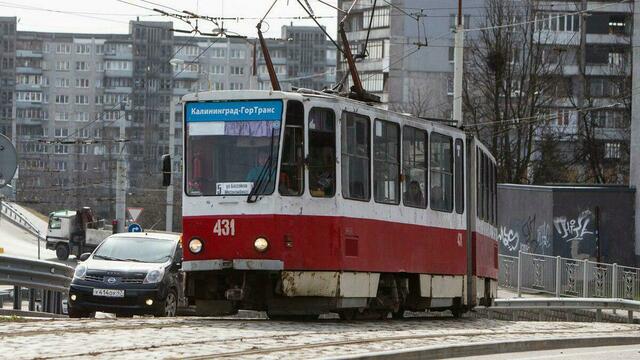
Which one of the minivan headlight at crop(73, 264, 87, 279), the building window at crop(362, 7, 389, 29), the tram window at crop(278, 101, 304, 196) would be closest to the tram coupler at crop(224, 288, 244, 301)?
the tram window at crop(278, 101, 304, 196)

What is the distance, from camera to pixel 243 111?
1780cm

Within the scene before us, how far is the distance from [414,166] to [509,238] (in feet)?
93.8

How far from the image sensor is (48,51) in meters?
189

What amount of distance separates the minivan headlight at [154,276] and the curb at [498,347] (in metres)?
6.93

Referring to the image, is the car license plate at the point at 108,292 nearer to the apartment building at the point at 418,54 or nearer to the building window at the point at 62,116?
the apartment building at the point at 418,54

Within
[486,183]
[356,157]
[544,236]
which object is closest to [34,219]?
[544,236]

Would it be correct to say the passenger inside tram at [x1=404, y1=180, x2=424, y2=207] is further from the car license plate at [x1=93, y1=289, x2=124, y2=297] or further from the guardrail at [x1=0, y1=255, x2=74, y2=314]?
the guardrail at [x1=0, y1=255, x2=74, y2=314]

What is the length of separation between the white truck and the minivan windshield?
47.1 m

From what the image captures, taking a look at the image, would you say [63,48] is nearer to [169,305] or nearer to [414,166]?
[169,305]

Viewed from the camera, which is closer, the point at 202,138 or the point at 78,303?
the point at 202,138

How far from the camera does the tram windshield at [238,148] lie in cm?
1767

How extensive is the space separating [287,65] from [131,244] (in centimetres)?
17571

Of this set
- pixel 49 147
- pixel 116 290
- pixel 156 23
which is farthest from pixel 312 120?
pixel 156 23

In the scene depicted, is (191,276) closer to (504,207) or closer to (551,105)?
(504,207)
